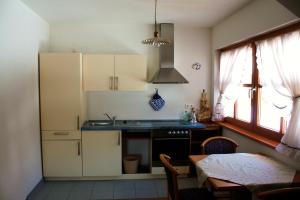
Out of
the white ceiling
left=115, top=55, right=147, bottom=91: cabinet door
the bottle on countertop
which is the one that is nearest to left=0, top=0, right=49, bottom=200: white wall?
the white ceiling

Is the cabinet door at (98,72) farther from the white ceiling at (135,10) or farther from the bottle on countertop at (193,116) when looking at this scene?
the bottle on countertop at (193,116)

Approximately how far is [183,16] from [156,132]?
5.85 feet

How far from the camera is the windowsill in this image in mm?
2666

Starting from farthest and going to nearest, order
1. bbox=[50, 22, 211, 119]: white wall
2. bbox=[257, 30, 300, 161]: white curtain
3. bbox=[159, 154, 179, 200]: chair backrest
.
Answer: bbox=[50, 22, 211, 119]: white wall → bbox=[257, 30, 300, 161]: white curtain → bbox=[159, 154, 179, 200]: chair backrest

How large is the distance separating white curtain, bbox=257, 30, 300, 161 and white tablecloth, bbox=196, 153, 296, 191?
0.19 metres

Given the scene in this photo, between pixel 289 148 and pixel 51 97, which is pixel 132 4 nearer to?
pixel 51 97

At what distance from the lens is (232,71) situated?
3.65 meters

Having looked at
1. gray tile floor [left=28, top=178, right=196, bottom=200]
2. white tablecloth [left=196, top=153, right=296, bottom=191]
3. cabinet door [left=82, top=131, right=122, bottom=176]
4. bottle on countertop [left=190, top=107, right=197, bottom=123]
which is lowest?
gray tile floor [left=28, top=178, right=196, bottom=200]

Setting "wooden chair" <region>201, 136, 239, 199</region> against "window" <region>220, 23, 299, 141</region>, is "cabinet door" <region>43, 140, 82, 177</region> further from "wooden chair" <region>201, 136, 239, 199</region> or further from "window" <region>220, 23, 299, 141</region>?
"window" <region>220, 23, 299, 141</region>

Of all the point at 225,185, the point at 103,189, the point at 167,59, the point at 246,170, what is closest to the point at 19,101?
the point at 103,189

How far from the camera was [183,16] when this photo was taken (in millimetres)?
3633

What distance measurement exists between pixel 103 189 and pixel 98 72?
1743mm

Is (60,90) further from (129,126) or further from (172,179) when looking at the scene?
(172,179)

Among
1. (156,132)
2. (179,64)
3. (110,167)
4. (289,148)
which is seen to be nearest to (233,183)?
(289,148)
